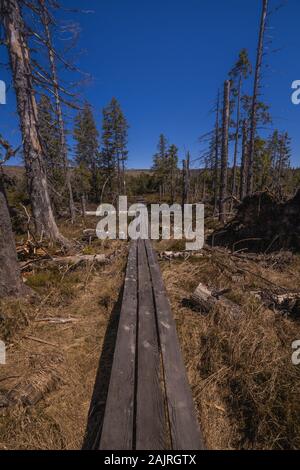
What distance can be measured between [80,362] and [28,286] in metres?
2.28

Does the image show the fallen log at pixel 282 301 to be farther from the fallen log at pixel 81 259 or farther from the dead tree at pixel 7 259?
the dead tree at pixel 7 259

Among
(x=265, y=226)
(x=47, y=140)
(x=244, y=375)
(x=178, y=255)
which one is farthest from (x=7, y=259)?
(x=47, y=140)

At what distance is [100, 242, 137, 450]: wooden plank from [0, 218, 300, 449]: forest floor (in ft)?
1.38

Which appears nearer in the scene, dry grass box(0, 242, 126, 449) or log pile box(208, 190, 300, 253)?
dry grass box(0, 242, 126, 449)

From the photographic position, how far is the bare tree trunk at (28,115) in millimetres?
5773

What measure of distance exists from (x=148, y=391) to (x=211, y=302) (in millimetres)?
2054

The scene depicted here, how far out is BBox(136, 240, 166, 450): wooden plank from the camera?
1.72 m

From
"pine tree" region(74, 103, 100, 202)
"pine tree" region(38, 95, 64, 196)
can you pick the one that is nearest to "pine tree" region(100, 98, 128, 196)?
"pine tree" region(74, 103, 100, 202)

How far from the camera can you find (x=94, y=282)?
552 centimetres

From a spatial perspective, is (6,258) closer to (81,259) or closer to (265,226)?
(81,259)

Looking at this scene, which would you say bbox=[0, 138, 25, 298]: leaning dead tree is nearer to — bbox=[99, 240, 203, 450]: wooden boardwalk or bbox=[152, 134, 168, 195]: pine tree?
bbox=[99, 240, 203, 450]: wooden boardwalk

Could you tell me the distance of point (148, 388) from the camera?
2160 millimetres
